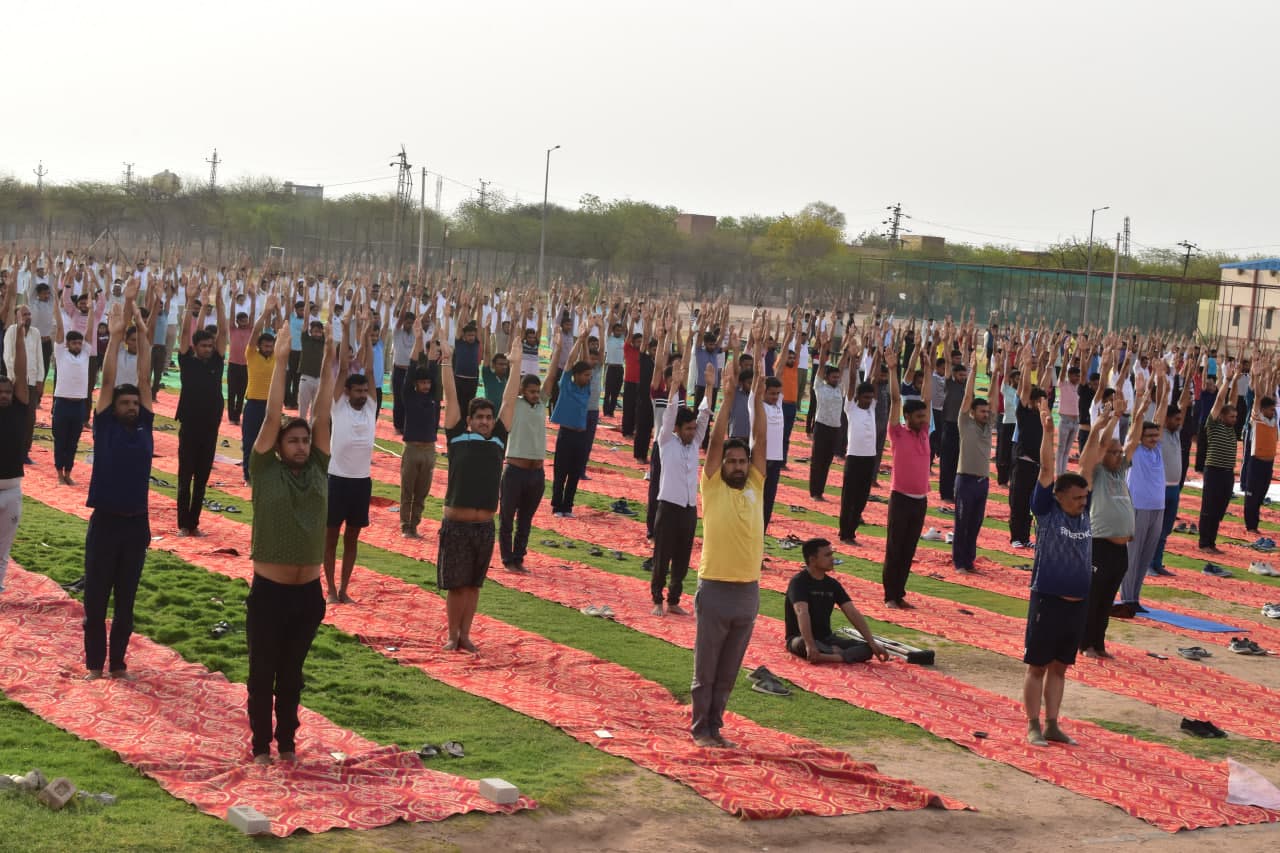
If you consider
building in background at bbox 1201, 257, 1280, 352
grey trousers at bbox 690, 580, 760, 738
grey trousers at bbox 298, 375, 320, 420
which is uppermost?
building in background at bbox 1201, 257, 1280, 352

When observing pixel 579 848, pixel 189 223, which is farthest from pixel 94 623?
pixel 189 223

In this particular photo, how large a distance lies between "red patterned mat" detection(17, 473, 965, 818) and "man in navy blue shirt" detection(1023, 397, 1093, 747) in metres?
1.56

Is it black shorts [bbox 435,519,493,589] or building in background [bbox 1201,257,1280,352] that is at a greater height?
building in background [bbox 1201,257,1280,352]

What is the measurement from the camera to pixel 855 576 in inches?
589

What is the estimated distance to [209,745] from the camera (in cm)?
809

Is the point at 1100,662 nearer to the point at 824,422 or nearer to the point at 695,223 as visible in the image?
the point at 824,422

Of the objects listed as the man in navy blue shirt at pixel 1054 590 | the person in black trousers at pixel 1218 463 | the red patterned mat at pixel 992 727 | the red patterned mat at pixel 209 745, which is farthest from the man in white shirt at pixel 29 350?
the person in black trousers at pixel 1218 463

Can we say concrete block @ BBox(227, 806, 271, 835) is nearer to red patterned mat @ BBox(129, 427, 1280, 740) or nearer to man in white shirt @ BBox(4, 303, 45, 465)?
red patterned mat @ BBox(129, 427, 1280, 740)

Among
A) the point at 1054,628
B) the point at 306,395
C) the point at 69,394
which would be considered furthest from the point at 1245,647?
the point at 69,394

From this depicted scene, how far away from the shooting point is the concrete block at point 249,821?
6.77 m

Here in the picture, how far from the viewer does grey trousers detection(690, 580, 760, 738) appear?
896 centimetres

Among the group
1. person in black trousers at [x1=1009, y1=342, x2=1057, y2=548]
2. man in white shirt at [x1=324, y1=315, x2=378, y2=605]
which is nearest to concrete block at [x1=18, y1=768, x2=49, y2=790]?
man in white shirt at [x1=324, y1=315, x2=378, y2=605]

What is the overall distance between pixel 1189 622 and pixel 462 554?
23.8 ft

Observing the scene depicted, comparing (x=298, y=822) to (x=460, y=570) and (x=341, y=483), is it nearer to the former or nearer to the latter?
(x=460, y=570)
